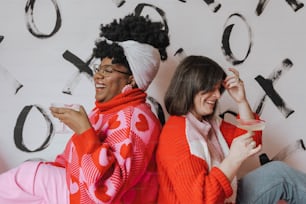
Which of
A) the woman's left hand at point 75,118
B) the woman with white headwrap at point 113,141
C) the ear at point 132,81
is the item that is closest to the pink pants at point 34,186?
the woman with white headwrap at point 113,141

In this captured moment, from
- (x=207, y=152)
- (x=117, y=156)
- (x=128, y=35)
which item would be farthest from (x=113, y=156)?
(x=128, y=35)

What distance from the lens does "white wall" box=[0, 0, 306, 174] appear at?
4.55 ft

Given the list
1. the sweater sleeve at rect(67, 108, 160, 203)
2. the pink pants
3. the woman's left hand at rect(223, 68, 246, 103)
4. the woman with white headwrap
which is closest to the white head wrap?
the woman with white headwrap

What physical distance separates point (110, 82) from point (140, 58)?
107 millimetres

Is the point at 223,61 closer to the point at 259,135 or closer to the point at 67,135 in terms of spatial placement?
the point at 259,135

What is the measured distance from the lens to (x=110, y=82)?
113 centimetres

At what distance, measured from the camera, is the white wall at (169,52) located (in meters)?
1.39

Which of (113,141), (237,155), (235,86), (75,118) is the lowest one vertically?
(237,155)

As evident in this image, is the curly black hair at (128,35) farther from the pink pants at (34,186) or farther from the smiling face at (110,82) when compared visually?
the pink pants at (34,186)

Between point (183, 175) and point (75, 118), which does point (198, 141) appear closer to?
point (183, 175)

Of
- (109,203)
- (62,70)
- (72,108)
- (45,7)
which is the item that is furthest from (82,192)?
(45,7)

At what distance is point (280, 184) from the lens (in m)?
1.13

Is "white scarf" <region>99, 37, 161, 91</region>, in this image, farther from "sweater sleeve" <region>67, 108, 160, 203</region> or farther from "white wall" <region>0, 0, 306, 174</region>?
"white wall" <region>0, 0, 306, 174</region>

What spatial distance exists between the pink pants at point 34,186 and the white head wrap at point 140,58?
0.36 meters
